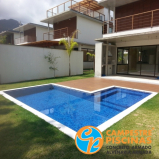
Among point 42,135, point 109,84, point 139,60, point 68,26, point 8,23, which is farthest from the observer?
point 8,23

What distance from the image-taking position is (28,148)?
106 inches

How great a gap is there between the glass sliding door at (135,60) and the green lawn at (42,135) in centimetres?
893

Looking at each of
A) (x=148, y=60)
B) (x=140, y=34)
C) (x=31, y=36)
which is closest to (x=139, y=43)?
(x=148, y=60)

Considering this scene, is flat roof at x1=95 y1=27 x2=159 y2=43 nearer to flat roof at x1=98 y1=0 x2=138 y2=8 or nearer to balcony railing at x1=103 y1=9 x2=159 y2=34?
balcony railing at x1=103 y1=9 x2=159 y2=34

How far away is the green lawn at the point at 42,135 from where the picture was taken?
2527 mm

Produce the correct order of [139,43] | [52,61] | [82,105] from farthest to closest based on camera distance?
[52,61], [139,43], [82,105]

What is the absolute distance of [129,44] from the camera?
515 inches

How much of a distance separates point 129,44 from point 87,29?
773 centimetres

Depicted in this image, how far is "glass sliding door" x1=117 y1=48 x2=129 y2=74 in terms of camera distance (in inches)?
545

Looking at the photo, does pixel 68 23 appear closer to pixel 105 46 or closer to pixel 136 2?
pixel 105 46

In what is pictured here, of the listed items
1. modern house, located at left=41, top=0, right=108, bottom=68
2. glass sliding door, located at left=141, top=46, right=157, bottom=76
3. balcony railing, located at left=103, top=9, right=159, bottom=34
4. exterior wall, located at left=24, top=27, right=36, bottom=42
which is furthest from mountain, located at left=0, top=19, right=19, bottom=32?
glass sliding door, located at left=141, top=46, right=157, bottom=76

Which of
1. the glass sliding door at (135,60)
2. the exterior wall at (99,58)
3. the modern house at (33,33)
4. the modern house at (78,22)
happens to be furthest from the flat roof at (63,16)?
the glass sliding door at (135,60)

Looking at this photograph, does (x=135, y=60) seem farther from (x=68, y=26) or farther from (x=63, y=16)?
(x=63, y=16)

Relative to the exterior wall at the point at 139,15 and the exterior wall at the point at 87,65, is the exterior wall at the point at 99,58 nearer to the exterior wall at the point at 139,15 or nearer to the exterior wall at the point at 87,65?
the exterior wall at the point at 139,15
